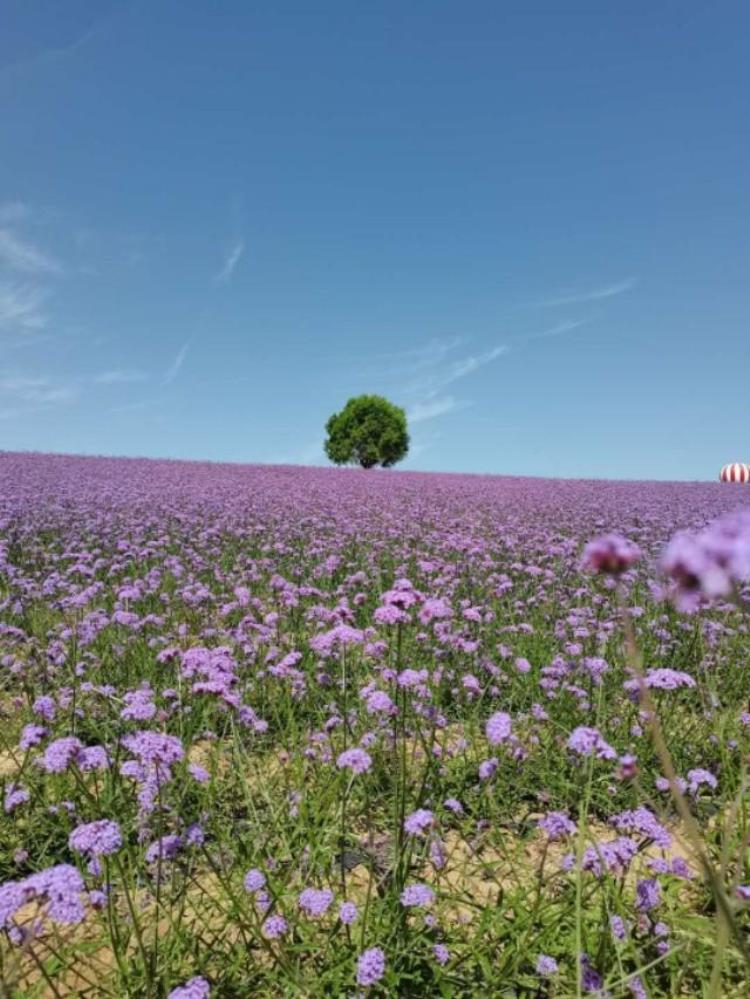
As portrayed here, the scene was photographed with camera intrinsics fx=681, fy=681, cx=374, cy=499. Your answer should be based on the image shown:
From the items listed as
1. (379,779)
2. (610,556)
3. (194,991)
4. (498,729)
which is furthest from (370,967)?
(379,779)

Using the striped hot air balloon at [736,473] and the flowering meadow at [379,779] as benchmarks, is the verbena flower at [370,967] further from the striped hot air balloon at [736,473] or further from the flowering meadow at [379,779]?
the striped hot air balloon at [736,473]

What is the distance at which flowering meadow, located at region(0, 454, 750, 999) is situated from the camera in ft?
6.58

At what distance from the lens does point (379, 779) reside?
3.62 meters

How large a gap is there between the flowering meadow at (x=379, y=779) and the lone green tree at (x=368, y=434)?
52425 millimetres

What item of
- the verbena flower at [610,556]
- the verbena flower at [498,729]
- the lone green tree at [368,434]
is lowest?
the verbena flower at [498,729]

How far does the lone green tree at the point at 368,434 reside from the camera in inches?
2391

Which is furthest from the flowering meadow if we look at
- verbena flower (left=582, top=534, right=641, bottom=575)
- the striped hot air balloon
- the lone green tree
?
the lone green tree

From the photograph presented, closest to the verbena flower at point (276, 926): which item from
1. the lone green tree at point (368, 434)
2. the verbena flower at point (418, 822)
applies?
the verbena flower at point (418, 822)

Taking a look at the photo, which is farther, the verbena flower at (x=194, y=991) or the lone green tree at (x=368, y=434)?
the lone green tree at (x=368, y=434)

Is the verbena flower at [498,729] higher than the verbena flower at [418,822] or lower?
higher

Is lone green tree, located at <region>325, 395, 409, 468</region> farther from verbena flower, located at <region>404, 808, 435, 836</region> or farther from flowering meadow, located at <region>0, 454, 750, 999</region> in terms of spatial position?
verbena flower, located at <region>404, 808, 435, 836</region>

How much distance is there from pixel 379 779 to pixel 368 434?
5756cm

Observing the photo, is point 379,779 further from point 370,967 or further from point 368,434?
point 368,434

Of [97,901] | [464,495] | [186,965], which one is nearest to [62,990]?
[186,965]
